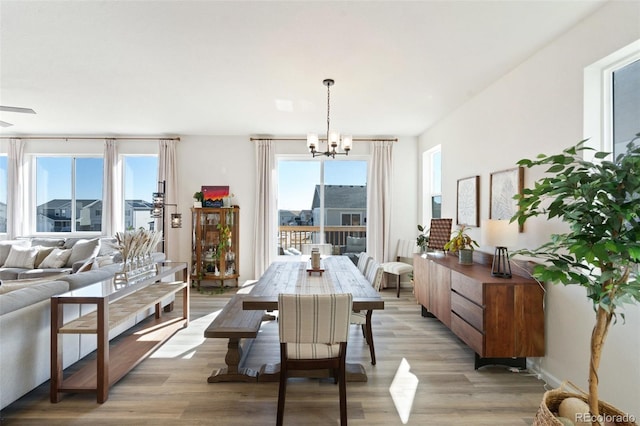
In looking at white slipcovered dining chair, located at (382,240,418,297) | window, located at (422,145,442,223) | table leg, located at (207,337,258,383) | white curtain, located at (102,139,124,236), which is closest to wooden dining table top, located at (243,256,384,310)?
table leg, located at (207,337,258,383)

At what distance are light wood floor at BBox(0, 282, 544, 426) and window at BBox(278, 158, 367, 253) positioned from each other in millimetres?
2805

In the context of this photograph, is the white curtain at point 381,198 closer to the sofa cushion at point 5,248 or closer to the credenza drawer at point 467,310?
the credenza drawer at point 467,310

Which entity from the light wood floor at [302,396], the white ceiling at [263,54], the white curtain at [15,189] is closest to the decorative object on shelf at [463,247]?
the light wood floor at [302,396]

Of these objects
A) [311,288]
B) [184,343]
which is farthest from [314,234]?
[311,288]

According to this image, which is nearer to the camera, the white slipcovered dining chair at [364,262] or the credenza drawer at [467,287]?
the credenza drawer at [467,287]

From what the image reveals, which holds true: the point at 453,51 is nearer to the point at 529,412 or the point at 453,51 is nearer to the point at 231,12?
the point at 231,12

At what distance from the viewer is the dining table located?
209 cm

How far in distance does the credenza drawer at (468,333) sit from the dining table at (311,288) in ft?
2.87

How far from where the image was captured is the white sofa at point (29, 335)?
6.23ft

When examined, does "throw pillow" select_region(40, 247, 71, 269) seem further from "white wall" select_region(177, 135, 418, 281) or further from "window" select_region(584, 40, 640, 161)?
"window" select_region(584, 40, 640, 161)

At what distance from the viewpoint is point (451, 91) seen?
3432 mm

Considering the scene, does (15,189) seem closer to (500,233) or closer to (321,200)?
(321,200)

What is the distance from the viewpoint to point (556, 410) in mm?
1459

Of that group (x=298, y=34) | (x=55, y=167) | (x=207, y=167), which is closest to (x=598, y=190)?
(x=298, y=34)
